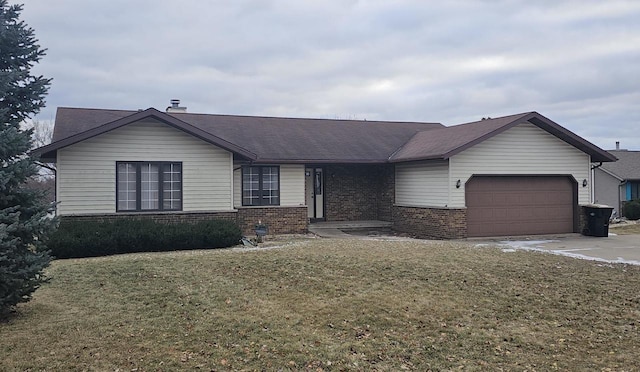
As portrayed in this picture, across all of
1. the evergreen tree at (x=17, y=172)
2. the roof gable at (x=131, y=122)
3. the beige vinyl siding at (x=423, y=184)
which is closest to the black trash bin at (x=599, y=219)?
the beige vinyl siding at (x=423, y=184)

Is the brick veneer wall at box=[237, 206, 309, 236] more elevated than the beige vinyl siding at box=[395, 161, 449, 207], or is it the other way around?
the beige vinyl siding at box=[395, 161, 449, 207]

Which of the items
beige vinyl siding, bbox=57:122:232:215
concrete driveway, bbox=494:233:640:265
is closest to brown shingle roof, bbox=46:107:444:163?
beige vinyl siding, bbox=57:122:232:215

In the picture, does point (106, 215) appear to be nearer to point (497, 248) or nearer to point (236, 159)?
point (236, 159)

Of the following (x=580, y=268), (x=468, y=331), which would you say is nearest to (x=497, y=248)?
(x=580, y=268)

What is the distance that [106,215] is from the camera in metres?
14.6

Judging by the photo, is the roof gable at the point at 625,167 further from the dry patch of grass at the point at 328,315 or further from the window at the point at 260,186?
the dry patch of grass at the point at 328,315

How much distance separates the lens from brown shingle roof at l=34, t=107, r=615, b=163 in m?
15.5

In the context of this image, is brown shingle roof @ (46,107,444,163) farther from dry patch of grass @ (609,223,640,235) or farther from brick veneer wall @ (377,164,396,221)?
dry patch of grass @ (609,223,640,235)

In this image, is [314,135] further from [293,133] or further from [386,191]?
[386,191]

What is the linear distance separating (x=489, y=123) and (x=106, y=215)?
41.4ft

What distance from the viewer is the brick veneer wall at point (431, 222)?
54.3ft

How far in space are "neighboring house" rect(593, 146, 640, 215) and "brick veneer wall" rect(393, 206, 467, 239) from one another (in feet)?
47.0

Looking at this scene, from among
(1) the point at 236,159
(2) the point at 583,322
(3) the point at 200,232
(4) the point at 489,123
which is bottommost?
(2) the point at 583,322

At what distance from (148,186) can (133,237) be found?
269 cm
